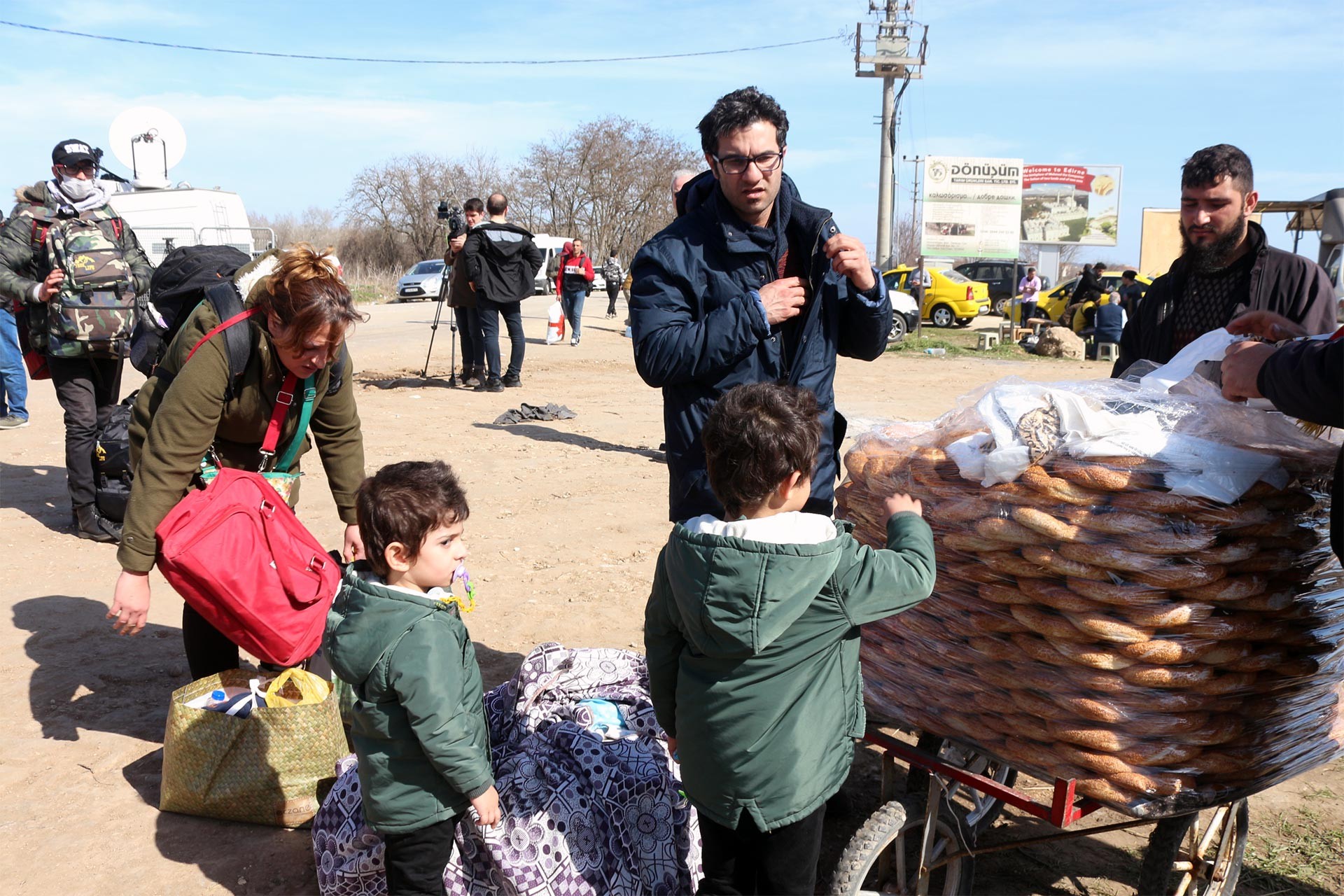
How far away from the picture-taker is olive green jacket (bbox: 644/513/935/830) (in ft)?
6.30

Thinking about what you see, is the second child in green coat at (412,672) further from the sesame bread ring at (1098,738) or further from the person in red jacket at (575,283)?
the person in red jacket at (575,283)

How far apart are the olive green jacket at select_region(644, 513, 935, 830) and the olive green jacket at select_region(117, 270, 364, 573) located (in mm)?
1579

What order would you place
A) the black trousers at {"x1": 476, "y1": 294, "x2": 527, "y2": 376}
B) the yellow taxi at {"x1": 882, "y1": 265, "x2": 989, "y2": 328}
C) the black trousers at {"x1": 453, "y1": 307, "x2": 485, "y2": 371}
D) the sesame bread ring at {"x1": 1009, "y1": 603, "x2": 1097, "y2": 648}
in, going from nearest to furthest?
the sesame bread ring at {"x1": 1009, "y1": 603, "x2": 1097, "y2": 648} < the black trousers at {"x1": 476, "y1": 294, "x2": 527, "y2": 376} < the black trousers at {"x1": 453, "y1": 307, "x2": 485, "y2": 371} < the yellow taxi at {"x1": 882, "y1": 265, "x2": 989, "y2": 328}

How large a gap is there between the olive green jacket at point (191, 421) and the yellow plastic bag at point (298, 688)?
1.68 ft

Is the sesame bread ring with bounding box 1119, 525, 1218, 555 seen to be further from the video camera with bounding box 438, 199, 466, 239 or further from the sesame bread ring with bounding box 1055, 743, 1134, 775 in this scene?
the video camera with bounding box 438, 199, 466, 239

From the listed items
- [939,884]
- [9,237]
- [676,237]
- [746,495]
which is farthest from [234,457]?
[9,237]

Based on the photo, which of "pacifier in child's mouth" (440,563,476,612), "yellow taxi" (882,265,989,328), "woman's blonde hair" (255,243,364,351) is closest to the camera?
"pacifier in child's mouth" (440,563,476,612)

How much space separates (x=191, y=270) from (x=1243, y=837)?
3.71 metres

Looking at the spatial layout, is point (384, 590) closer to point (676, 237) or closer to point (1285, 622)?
point (676, 237)

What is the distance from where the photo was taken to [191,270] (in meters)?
3.67

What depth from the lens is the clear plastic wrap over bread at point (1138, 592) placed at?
2.11 m

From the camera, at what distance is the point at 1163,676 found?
2127 millimetres

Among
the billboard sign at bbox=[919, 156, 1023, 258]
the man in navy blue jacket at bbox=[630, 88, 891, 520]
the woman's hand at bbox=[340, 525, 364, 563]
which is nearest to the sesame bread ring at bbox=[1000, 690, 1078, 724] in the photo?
the man in navy blue jacket at bbox=[630, 88, 891, 520]

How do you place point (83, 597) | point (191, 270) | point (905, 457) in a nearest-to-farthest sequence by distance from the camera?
point (905, 457)
point (191, 270)
point (83, 597)
